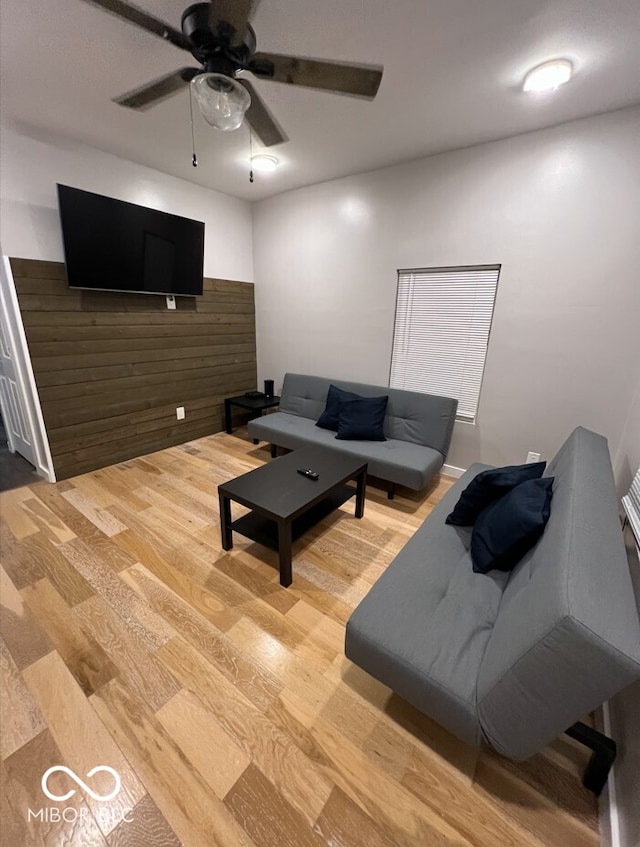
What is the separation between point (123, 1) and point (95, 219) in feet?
5.97

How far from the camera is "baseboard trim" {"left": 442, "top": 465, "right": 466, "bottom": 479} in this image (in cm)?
308

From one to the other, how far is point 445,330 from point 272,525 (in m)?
2.22

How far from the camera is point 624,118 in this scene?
6.61 feet

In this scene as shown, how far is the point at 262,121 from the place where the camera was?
1789mm

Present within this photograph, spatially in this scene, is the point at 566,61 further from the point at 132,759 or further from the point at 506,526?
the point at 132,759

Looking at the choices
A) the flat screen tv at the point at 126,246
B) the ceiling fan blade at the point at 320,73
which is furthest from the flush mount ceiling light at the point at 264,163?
the ceiling fan blade at the point at 320,73

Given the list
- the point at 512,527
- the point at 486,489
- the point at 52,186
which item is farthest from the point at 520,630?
the point at 52,186

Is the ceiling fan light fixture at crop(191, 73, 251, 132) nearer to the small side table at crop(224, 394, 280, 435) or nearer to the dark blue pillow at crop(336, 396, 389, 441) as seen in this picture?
the dark blue pillow at crop(336, 396, 389, 441)

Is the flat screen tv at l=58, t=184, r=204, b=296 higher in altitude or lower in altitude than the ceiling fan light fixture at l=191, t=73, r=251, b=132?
lower

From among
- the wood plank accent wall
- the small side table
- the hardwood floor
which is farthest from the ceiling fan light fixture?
the small side table

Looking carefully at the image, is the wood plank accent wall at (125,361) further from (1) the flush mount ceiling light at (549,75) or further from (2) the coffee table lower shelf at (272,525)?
(1) the flush mount ceiling light at (549,75)

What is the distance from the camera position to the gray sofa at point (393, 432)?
8.28ft

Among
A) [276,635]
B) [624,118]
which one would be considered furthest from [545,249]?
[276,635]

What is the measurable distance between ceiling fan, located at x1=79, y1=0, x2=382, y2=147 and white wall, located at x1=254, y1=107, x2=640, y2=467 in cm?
147
